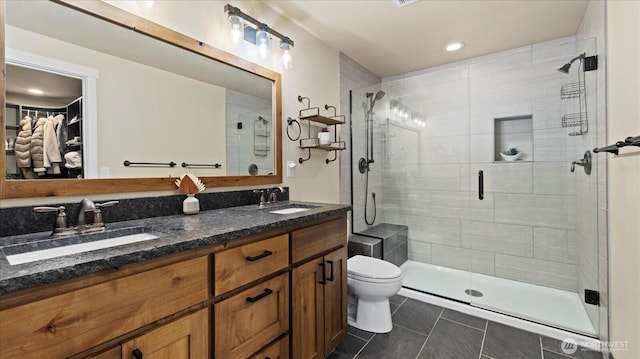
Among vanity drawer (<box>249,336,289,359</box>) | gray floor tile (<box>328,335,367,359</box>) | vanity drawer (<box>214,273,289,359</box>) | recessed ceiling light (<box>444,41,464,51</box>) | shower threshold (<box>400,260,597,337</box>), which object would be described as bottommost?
gray floor tile (<box>328,335,367,359</box>)

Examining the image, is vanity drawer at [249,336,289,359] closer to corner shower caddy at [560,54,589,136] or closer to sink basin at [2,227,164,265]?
sink basin at [2,227,164,265]

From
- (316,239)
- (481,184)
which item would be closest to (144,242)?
(316,239)

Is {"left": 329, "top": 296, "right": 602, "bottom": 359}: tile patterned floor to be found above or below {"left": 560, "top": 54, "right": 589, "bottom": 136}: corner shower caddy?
below

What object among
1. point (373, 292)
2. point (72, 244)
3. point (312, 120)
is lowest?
point (373, 292)

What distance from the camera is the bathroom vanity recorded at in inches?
26.5

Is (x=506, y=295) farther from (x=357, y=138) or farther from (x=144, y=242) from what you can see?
(x=144, y=242)

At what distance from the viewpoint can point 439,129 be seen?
311 cm

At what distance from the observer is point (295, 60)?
A: 2273 millimetres

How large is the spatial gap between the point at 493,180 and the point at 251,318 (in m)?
2.70

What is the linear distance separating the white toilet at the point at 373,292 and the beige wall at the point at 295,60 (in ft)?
2.53

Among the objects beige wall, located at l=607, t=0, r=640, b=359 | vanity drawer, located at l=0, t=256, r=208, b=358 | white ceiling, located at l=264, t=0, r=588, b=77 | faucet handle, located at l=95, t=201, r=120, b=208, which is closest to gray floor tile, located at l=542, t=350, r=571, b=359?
beige wall, located at l=607, t=0, r=640, b=359

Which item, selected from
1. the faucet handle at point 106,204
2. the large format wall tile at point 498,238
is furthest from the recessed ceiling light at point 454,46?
the faucet handle at point 106,204

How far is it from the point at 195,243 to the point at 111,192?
65 cm

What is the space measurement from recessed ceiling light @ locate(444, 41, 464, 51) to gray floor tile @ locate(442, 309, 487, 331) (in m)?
2.44
